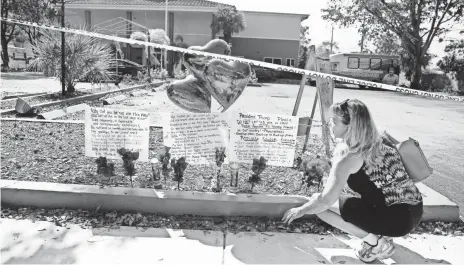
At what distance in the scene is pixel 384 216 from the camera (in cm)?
266

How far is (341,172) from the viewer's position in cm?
260

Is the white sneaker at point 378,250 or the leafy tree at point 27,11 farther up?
the leafy tree at point 27,11

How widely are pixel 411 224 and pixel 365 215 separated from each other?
31 cm

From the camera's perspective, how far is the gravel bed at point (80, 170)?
13.2 ft

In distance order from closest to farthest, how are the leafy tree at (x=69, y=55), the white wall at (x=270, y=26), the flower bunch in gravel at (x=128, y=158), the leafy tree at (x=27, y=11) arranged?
the flower bunch in gravel at (x=128, y=158)
the leafy tree at (x=69, y=55)
the leafy tree at (x=27, y=11)
the white wall at (x=270, y=26)

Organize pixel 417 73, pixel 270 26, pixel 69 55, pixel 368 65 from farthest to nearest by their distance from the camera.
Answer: pixel 270 26 < pixel 417 73 < pixel 368 65 < pixel 69 55

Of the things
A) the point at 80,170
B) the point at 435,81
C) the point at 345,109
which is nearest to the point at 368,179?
the point at 345,109

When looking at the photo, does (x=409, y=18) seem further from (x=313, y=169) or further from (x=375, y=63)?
(x=313, y=169)

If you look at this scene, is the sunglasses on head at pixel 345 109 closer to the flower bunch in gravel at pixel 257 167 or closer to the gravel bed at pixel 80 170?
the flower bunch in gravel at pixel 257 167

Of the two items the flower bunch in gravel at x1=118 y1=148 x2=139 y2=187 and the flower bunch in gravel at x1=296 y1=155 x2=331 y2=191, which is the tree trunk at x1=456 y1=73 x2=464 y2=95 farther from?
the flower bunch in gravel at x1=118 y1=148 x2=139 y2=187

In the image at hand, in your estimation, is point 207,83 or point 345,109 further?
point 207,83

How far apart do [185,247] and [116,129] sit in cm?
150

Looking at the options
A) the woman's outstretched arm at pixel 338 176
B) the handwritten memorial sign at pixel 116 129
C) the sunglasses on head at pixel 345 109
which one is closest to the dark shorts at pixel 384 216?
the woman's outstretched arm at pixel 338 176

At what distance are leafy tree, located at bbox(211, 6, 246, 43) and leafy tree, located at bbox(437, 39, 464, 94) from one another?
15774 mm
